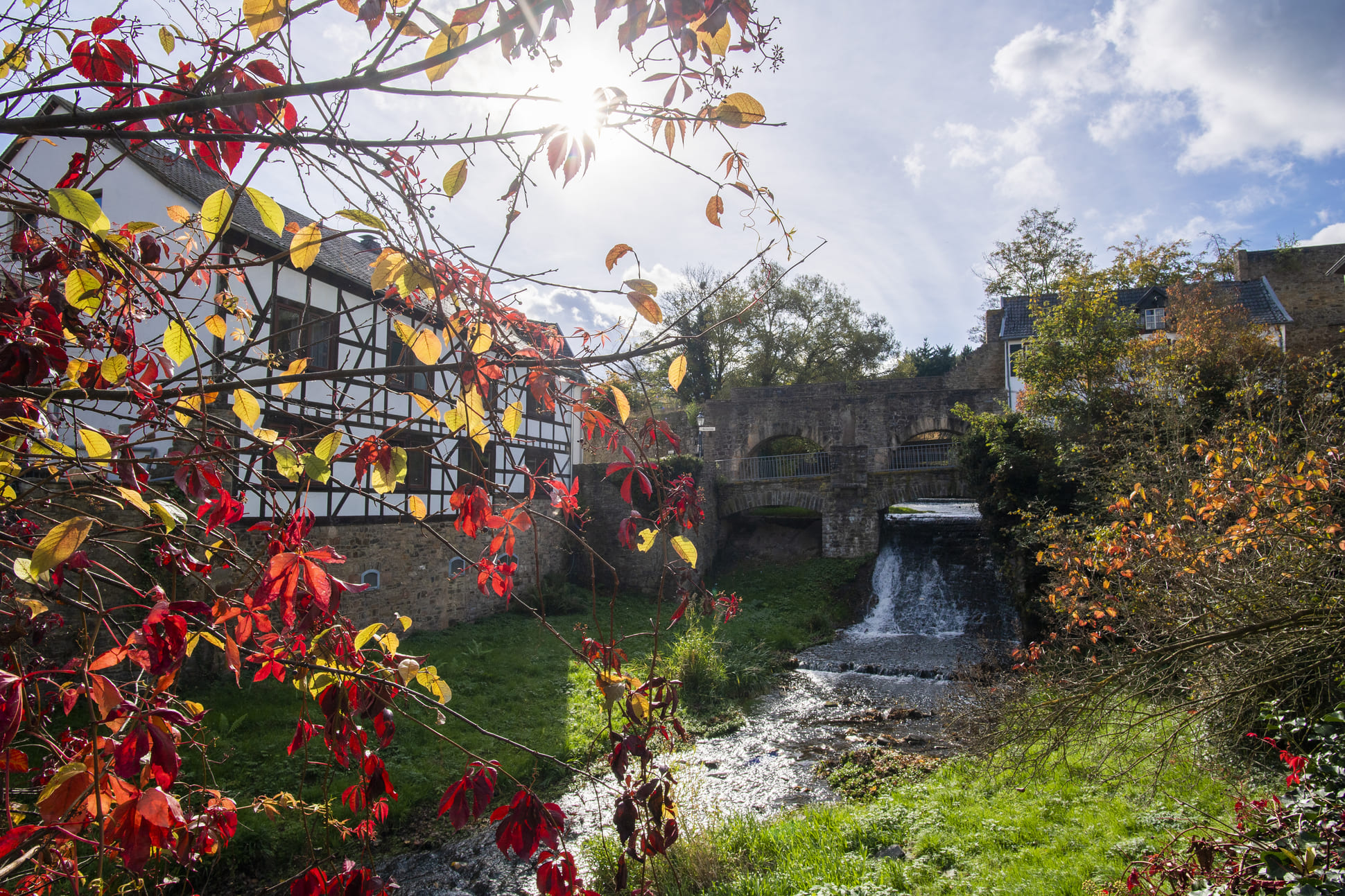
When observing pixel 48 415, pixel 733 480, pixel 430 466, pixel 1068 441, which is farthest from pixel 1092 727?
pixel 733 480

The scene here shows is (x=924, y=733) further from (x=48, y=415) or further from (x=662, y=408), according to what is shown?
(x=662, y=408)

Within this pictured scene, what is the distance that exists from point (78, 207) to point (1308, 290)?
3180 cm

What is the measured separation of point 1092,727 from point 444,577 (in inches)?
441

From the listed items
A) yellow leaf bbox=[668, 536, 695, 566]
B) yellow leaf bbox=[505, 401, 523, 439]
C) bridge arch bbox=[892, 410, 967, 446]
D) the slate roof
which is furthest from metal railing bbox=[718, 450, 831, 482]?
yellow leaf bbox=[668, 536, 695, 566]

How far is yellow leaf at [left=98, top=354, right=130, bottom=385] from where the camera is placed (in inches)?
63.6

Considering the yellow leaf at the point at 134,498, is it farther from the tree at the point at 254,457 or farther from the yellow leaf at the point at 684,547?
the yellow leaf at the point at 684,547

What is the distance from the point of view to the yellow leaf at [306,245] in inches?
57.6

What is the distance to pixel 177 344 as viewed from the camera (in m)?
1.60

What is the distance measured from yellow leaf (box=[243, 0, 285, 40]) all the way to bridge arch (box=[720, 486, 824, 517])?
702 inches

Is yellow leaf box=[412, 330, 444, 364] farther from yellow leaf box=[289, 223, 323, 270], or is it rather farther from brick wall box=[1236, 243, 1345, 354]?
brick wall box=[1236, 243, 1345, 354]

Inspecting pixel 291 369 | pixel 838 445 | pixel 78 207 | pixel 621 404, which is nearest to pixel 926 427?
pixel 838 445

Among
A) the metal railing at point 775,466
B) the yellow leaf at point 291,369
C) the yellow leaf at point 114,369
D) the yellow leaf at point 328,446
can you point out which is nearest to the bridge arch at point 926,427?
the metal railing at point 775,466

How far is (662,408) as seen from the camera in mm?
27906

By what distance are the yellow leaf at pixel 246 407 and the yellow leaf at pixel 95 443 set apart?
0.27m
